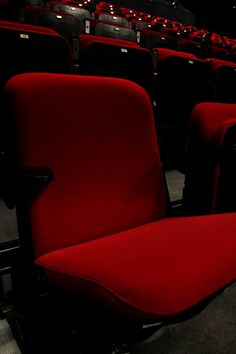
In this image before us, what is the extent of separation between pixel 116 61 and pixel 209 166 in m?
0.69

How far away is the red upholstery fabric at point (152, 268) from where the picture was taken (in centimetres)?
38

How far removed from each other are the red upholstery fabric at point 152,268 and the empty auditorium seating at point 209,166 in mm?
194

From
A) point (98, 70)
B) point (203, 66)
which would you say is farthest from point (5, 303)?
point (203, 66)

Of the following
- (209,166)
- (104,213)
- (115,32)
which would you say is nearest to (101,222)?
(104,213)

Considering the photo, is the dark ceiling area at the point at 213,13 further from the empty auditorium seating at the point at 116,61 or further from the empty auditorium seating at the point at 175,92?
the empty auditorium seating at the point at 116,61

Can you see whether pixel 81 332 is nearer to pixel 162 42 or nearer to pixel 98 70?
pixel 98 70

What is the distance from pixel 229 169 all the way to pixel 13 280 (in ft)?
1.76

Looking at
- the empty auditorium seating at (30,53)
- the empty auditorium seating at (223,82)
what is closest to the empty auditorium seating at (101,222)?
the empty auditorium seating at (30,53)

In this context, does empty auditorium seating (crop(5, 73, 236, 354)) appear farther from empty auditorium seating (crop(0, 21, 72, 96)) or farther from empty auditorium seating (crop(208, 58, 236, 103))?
empty auditorium seating (crop(208, 58, 236, 103))

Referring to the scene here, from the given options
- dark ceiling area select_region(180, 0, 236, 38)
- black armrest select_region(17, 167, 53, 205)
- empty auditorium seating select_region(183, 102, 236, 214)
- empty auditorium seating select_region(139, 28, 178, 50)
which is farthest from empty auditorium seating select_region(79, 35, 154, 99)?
dark ceiling area select_region(180, 0, 236, 38)

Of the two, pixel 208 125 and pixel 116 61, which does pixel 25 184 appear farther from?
pixel 116 61

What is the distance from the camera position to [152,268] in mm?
432

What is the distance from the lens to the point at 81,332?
58 cm

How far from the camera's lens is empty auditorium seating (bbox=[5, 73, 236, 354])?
40cm
